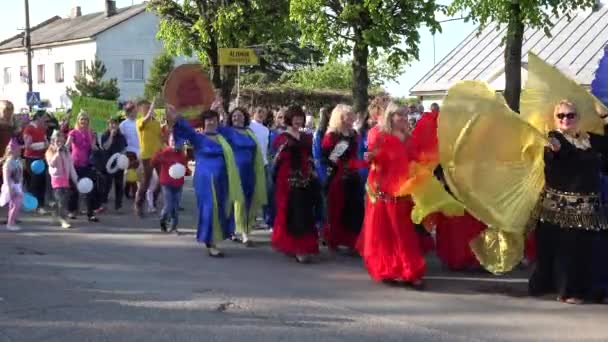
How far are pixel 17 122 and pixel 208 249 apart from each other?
19.0 ft

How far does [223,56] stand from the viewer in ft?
63.9

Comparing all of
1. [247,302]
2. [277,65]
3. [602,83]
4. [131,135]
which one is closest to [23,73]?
[277,65]

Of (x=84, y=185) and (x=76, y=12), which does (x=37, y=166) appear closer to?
(x=84, y=185)

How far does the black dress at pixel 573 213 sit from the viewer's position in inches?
297

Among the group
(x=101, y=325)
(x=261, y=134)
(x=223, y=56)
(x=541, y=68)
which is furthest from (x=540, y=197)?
(x=223, y=56)

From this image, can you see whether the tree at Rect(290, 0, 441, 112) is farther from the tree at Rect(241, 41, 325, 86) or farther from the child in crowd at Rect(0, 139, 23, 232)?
the tree at Rect(241, 41, 325, 86)

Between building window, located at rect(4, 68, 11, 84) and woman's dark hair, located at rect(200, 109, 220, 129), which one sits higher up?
building window, located at rect(4, 68, 11, 84)

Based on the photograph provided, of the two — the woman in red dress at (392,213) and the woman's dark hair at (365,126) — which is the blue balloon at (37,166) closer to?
the woman's dark hair at (365,126)

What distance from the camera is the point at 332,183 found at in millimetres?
10383

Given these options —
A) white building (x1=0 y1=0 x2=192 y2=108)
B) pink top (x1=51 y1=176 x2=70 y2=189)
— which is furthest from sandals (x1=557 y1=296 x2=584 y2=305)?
white building (x1=0 y1=0 x2=192 y2=108)

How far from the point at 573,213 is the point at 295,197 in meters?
3.37

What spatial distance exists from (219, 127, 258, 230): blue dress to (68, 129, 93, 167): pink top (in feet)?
12.4

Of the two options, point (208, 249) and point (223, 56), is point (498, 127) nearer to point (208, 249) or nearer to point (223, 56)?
point (208, 249)

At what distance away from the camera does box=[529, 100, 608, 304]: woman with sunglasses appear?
297 inches
